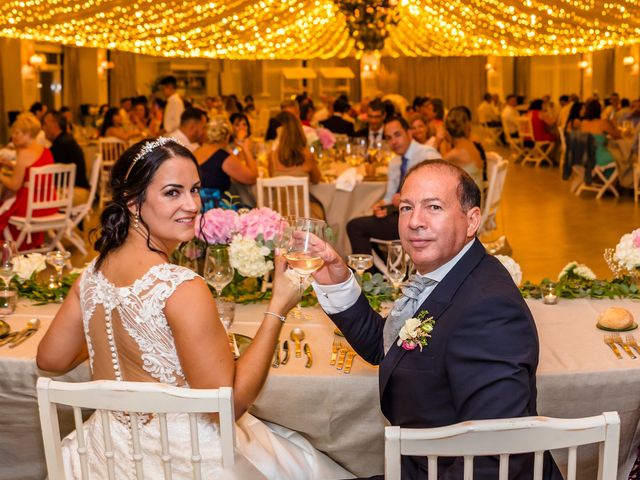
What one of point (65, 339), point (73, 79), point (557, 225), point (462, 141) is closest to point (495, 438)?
point (65, 339)

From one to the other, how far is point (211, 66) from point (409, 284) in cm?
2217

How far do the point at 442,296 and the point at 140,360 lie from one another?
0.72 metres

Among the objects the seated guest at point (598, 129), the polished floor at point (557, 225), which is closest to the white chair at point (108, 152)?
the polished floor at point (557, 225)

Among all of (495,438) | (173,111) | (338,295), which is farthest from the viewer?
(173,111)

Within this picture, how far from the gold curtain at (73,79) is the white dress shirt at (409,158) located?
13418 millimetres

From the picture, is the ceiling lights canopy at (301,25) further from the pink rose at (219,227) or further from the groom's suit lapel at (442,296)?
the groom's suit lapel at (442,296)

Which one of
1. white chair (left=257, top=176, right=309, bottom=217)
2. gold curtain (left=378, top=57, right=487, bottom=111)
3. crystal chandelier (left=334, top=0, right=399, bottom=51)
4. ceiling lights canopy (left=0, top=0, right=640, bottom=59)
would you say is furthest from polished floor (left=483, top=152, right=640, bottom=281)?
gold curtain (left=378, top=57, right=487, bottom=111)

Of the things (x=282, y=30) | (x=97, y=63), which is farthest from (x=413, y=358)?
(x=97, y=63)

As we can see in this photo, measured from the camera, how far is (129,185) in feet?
7.34

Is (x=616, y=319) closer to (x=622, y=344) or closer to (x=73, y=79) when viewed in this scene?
(x=622, y=344)

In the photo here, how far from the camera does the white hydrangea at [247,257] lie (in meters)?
3.16

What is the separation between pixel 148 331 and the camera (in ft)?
6.89

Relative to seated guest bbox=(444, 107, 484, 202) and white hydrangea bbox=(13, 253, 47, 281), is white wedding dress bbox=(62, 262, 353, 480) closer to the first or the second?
→ white hydrangea bbox=(13, 253, 47, 281)

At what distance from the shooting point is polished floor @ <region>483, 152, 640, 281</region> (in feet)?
24.4
